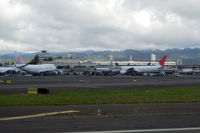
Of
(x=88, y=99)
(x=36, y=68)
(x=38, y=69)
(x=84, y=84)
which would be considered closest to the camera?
(x=88, y=99)

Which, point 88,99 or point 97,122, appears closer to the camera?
point 97,122

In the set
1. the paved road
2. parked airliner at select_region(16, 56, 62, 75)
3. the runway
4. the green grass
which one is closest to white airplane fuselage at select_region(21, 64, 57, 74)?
parked airliner at select_region(16, 56, 62, 75)

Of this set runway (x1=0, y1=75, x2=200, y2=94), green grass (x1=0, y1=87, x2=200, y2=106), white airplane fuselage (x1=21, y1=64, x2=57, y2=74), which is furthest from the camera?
white airplane fuselage (x1=21, y1=64, x2=57, y2=74)

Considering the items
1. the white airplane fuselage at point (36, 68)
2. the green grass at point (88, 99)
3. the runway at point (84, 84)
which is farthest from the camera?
the white airplane fuselage at point (36, 68)

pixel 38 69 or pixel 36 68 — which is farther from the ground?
pixel 36 68

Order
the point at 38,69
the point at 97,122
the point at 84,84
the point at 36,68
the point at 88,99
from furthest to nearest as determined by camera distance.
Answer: the point at 38,69 → the point at 36,68 → the point at 84,84 → the point at 88,99 → the point at 97,122

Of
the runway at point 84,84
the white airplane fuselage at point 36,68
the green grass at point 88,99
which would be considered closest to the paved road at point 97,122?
the green grass at point 88,99

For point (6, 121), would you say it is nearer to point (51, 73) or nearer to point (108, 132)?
point (108, 132)

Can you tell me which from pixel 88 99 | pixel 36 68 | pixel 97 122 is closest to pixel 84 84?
pixel 88 99

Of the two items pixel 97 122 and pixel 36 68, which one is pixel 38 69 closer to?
pixel 36 68

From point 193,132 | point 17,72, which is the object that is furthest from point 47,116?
point 17,72

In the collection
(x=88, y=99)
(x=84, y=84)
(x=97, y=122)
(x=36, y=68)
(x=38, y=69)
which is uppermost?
(x=36, y=68)

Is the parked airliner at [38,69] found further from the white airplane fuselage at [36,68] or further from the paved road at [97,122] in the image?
the paved road at [97,122]

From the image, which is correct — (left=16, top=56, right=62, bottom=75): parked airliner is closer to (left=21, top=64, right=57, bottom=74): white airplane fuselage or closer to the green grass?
(left=21, top=64, right=57, bottom=74): white airplane fuselage
